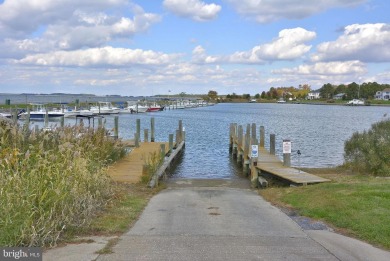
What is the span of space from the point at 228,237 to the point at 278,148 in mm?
26616

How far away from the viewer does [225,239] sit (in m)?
7.86

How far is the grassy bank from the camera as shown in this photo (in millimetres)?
8555

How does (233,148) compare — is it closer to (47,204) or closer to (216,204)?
Result: (216,204)

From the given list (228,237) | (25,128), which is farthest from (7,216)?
(25,128)

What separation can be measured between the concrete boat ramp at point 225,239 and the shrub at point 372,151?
8.05 meters

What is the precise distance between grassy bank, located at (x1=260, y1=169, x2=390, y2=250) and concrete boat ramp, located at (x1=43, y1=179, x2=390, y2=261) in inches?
19.6

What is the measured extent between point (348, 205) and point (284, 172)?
6.78 metres

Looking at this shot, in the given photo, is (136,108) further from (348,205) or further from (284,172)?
(348,205)

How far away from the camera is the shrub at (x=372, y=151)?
1742 cm

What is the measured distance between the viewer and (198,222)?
9.18 m

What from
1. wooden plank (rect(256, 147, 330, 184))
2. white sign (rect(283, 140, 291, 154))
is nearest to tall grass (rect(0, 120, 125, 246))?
wooden plank (rect(256, 147, 330, 184))

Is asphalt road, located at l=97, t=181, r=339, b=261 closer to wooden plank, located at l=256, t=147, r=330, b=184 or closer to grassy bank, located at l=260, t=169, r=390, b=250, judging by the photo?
grassy bank, located at l=260, t=169, r=390, b=250

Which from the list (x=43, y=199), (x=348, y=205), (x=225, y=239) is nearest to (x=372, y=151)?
(x=348, y=205)

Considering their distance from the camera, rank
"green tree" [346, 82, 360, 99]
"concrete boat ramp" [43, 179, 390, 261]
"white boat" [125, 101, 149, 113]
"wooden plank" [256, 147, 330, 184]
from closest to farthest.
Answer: "concrete boat ramp" [43, 179, 390, 261] < "wooden plank" [256, 147, 330, 184] < "white boat" [125, 101, 149, 113] < "green tree" [346, 82, 360, 99]
